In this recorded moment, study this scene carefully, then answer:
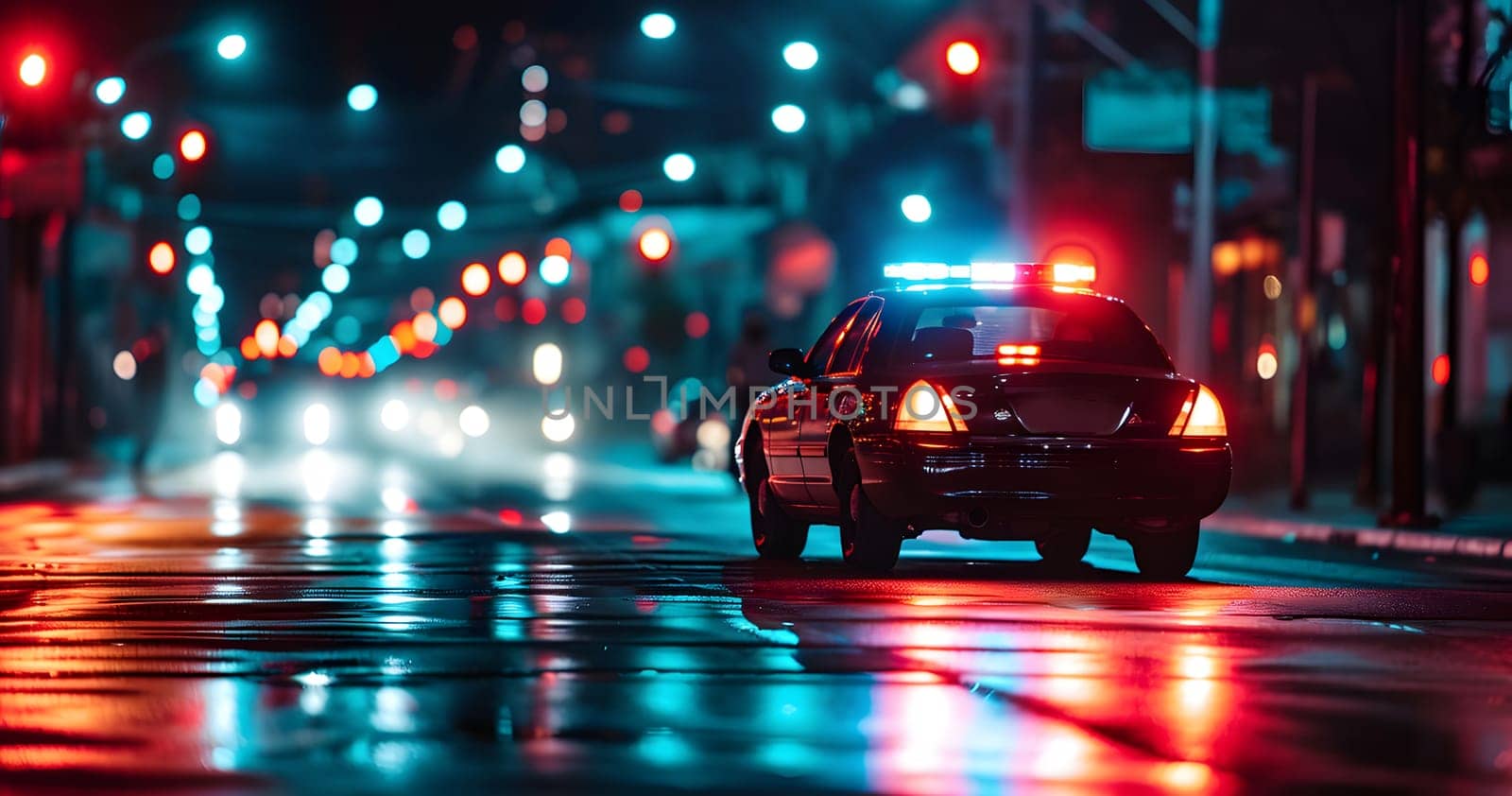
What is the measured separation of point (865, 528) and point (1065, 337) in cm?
157

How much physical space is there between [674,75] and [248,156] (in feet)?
92.2

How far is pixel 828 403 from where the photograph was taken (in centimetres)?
1584

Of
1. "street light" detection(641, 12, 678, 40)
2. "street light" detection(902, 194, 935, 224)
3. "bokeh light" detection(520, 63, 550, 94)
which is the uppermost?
"bokeh light" detection(520, 63, 550, 94)

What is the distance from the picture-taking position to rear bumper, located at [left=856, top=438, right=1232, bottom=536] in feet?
47.1

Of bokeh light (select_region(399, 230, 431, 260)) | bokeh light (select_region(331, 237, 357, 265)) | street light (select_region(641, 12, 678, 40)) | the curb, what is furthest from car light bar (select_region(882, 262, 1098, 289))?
bokeh light (select_region(331, 237, 357, 265))

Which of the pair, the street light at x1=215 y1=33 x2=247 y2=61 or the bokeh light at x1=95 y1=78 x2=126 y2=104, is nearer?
the street light at x1=215 y1=33 x2=247 y2=61

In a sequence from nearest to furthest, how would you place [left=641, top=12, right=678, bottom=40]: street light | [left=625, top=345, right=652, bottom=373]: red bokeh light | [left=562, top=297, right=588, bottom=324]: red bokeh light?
1. [left=641, top=12, right=678, bottom=40]: street light
2. [left=625, top=345, right=652, bottom=373]: red bokeh light
3. [left=562, top=297, right=588, bottom=324]: red bokeh light

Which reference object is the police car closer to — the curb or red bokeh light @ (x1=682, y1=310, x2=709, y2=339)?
the curb

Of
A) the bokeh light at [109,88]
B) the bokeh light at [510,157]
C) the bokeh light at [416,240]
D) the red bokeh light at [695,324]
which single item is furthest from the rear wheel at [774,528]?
the bokeh light at [416,240]

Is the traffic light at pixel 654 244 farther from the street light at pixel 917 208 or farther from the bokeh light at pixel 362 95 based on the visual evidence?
the street light at pixel 917 208

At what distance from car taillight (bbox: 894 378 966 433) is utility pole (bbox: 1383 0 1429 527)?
8762 millimetres

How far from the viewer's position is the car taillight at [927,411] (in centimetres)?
1440

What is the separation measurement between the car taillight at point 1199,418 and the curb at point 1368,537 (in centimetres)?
461

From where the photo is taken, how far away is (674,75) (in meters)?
93.4
